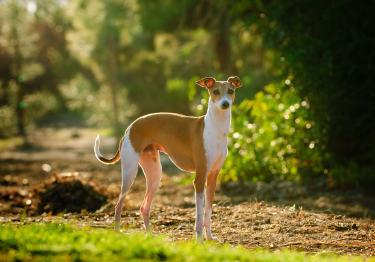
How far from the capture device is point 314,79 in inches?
310

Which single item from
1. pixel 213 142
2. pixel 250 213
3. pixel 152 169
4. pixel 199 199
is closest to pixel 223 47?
pixel 250 213

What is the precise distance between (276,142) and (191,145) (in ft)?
14.8

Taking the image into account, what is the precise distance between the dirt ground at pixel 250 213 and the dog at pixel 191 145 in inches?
20.4

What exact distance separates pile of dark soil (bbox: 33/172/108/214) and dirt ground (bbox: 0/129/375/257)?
4cm

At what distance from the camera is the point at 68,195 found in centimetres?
668

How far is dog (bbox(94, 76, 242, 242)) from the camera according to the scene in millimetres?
4277

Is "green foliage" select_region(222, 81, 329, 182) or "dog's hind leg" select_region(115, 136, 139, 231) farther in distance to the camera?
"green foliage" select_region(222, 81, 329, 182)

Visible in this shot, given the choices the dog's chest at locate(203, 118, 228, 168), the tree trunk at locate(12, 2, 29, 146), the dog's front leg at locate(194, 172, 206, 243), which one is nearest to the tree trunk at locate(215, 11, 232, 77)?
the dog's chest at locate(203, 118, 228, 168)

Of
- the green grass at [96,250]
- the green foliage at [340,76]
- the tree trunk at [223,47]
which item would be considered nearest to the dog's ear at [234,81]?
the green grass at [96,250]

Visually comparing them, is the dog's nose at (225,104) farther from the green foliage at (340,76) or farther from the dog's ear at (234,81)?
the green foliage at (340,76)

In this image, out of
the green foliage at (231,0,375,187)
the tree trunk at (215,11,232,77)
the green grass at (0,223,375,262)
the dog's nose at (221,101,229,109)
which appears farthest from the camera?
the tree trunk at (215,11,232,77)

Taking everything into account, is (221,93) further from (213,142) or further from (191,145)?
(191,145)

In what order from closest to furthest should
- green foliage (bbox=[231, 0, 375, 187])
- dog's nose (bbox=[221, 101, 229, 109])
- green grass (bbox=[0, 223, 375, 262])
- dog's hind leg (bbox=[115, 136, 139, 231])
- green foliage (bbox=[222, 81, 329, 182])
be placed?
green grass (bbox=[0, 223, 375, 262]) < dog's nose (bbox=[221, 101, 229, 109]) < dog's hind leg (bbox=[115, 136, 139, 231]) < green foliage (bbox=[231, 0, 375, 187]) < green foliage (bbox=[222, 81, 329, 182])

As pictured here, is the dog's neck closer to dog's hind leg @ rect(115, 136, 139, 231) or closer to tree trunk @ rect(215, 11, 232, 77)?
dog's hind leg @ rect(115, 136, 139, 231)
